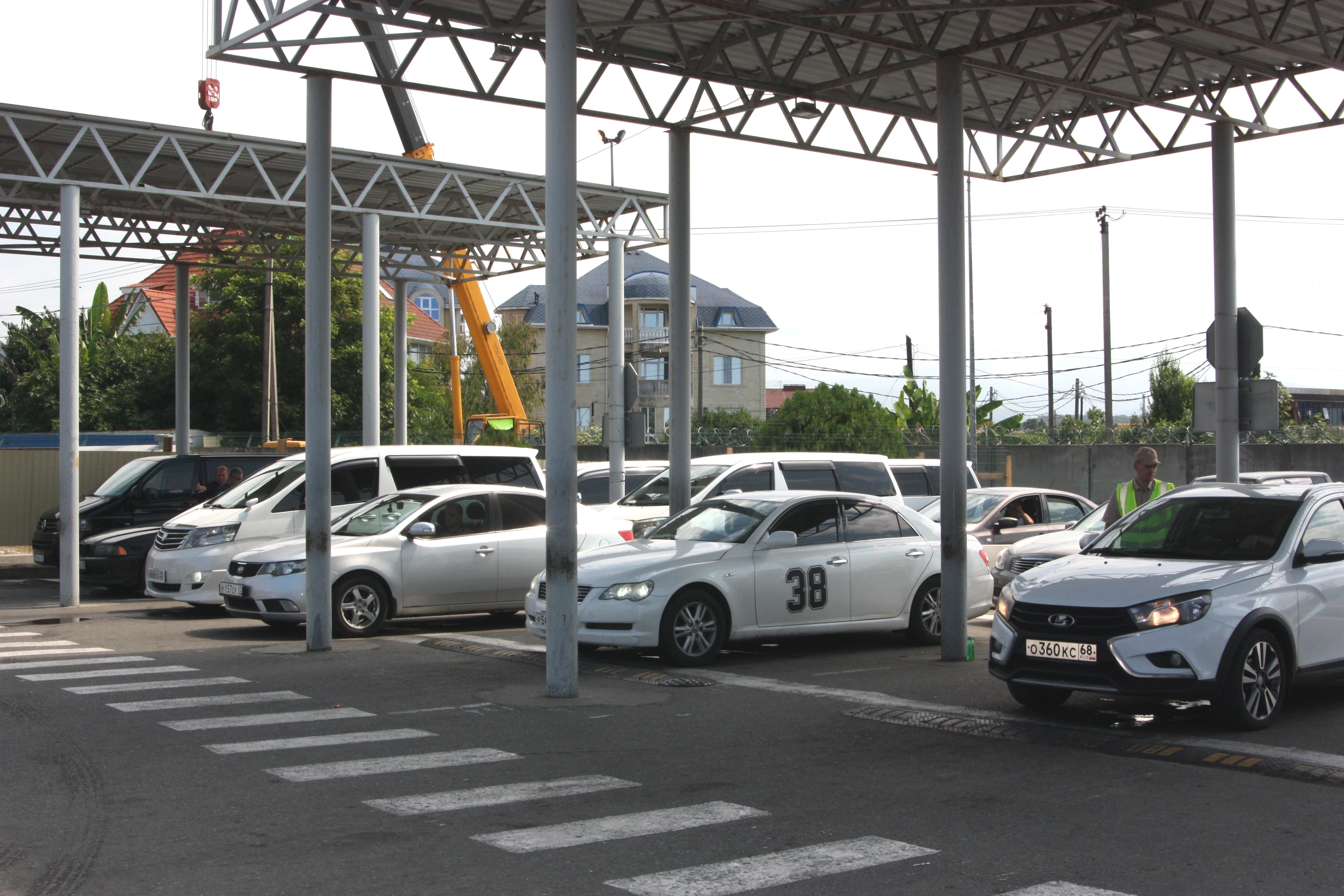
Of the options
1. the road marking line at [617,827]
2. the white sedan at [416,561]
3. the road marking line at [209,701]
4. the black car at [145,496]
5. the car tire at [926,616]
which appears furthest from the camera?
the black car at [145,496]

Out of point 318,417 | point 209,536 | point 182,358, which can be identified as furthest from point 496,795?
point 182,358

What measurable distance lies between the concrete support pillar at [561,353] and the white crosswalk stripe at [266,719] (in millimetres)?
1517

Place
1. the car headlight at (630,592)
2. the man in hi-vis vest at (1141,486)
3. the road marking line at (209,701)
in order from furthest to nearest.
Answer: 1. the man in hi-vis vest at (1141,486)
2. the car headlight at (630,592)
3. the road marking line at (209,701)

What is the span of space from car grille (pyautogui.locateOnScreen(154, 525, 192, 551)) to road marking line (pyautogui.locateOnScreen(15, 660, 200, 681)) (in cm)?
418

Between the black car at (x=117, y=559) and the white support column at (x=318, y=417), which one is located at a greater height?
the white support column at (x=318, y=417)

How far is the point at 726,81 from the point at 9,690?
9109 millimetres

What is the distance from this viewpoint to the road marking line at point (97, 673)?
1066 cm

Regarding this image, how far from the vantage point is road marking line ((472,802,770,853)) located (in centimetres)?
576

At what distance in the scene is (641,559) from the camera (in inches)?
444

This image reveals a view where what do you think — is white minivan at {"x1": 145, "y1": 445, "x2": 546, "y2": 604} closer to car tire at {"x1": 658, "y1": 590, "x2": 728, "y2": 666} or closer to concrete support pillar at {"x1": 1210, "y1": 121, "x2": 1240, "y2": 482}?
car tire at {"x1": 658, "y1": 590, "x2": 728, "y2": 666}

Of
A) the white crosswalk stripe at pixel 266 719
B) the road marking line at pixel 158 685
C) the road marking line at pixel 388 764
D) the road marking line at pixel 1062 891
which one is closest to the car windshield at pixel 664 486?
the road marking line at pixel 158 685

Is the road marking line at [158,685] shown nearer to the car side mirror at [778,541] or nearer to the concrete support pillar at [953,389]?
the car side mirror at [778,541]

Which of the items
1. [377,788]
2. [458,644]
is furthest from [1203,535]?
[458,644]

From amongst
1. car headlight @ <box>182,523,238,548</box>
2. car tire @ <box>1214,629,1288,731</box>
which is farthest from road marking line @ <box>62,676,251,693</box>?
car tire @ <box>1214,629,1288,731</box>
